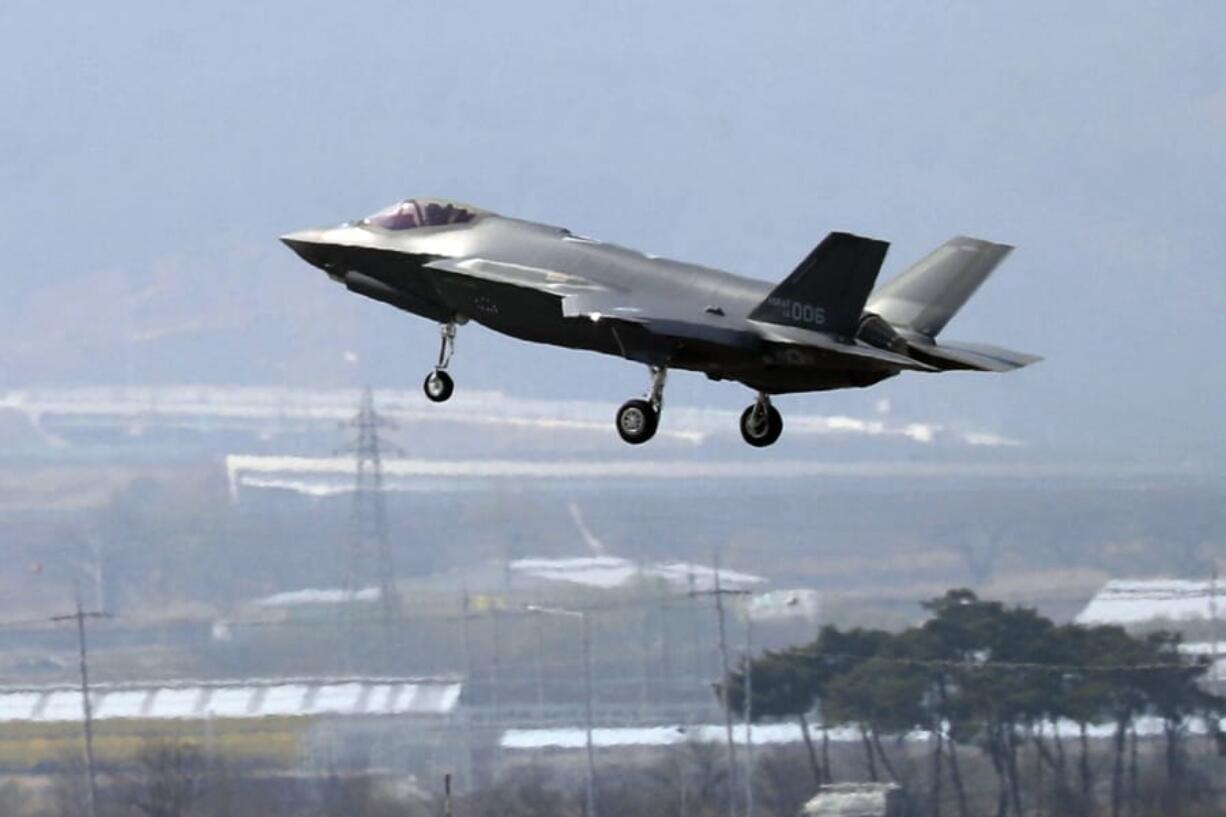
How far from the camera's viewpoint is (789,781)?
475 ft

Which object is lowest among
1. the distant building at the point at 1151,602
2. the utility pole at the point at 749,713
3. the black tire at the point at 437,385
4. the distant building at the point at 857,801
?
the distant building at the point at 857,801

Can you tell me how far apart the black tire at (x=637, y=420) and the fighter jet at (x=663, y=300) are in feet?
0.08

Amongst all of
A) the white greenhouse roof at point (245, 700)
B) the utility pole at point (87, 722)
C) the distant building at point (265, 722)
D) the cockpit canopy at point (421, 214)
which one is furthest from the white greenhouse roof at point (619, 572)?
the cockpit canopy at point (421, 214)

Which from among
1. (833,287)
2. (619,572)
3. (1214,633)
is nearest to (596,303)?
(833,287)

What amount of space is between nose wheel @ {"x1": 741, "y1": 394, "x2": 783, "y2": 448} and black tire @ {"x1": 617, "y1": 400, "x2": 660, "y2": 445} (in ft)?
5.07

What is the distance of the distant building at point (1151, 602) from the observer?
155 meters

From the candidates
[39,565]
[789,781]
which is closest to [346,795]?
[789,781]

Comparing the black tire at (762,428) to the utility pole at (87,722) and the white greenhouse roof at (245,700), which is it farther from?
the white greenhouse roof at (245,700)

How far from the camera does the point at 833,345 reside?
57.0m

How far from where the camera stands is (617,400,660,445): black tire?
2311 inches

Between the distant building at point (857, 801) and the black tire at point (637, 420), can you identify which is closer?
the black tire at point (637, 420)

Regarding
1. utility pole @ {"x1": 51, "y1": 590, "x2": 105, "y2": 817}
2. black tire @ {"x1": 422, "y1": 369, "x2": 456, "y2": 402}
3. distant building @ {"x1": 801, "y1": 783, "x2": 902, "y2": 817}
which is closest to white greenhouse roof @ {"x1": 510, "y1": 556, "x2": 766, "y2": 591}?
utility pole @ {"x1": 51, "y1": 590, "x2": 105, "y2": 817}

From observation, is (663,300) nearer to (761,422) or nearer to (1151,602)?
(761,422)

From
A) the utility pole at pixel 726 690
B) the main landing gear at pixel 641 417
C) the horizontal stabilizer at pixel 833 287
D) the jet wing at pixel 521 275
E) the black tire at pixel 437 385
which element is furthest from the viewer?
the utility pole at pixel 726 690
